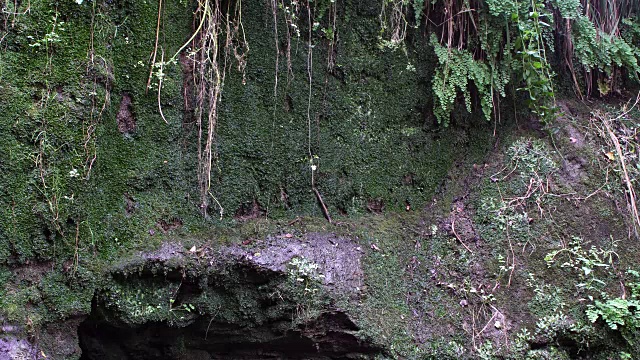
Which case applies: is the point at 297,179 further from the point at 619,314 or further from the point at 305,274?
the point at 619,314

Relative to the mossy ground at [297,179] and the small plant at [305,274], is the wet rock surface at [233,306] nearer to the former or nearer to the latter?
the small plant at [305,274]

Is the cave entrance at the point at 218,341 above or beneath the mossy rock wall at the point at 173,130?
beneath

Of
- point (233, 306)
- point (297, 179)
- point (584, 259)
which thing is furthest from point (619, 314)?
point (233, 306)

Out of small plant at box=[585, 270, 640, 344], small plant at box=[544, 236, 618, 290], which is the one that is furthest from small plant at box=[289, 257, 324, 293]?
small plant at box=[585, 270, 640, 344]

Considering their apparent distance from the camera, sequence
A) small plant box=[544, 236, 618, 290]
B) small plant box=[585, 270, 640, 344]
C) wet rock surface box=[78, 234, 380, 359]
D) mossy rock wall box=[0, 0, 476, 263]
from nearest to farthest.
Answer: mossy rock wall box=[0, 0, 476, 263]
wet rock surface box=[78, 234, 380, 359]
small plant box=[585, 270, 640, 344]
small plant box=[544, 236, 618, 290]

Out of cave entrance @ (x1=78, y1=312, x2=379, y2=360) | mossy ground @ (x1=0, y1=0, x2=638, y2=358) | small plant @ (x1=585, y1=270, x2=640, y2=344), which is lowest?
cave entrance @ (x1=78, y1=312, x2=379, y2=360)

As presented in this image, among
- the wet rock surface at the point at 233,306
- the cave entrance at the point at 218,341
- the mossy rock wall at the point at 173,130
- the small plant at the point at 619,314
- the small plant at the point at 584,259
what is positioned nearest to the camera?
the mossy rock wall at the point at 173,130

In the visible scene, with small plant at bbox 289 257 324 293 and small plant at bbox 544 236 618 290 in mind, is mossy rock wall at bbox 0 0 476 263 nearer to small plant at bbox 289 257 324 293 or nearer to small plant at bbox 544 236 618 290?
small plant at bbox 289 257 324 293

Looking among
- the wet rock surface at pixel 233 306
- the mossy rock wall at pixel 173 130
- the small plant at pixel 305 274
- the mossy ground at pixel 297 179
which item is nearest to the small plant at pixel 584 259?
the mossy ground at pixel 297 179

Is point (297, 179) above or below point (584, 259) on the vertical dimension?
above

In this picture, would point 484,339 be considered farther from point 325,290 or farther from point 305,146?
point 305,146

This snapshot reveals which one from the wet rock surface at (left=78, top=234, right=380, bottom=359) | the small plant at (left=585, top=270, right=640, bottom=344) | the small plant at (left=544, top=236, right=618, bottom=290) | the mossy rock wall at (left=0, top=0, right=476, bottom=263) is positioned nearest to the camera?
the mossy rock wall at (left=0, top=0, right=476, bottom=263)

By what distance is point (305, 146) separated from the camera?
393 centimetres

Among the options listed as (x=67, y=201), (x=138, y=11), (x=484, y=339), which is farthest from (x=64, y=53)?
(x=484, y=339)
